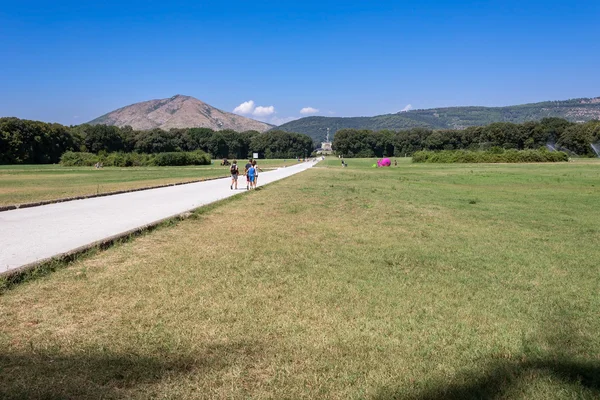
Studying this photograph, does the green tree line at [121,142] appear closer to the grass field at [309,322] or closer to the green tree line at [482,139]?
the green tree line at [482,139]

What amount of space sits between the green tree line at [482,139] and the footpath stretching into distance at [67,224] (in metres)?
109

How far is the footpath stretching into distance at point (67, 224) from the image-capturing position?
26.1ft

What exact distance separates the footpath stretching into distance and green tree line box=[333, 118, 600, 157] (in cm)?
10850

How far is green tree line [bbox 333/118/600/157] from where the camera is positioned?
111 m

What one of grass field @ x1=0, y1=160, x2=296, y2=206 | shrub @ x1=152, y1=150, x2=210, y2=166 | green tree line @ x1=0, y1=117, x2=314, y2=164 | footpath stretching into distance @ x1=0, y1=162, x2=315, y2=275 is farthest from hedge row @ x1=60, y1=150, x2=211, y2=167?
footpath stretching into distance @ x1=0, y1=162, x2=315, y2=275

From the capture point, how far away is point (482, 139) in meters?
132

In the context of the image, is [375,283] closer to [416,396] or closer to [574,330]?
[574,330]

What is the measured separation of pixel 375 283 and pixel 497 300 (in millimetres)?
1578

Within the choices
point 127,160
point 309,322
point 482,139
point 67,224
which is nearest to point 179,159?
point 127,160

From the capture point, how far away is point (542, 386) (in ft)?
11.8

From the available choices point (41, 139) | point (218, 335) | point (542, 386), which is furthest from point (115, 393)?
→ point (41, 139)

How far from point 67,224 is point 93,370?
8966mm

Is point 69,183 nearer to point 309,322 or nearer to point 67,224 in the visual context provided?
point 67,224

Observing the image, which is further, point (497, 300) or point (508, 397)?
point (497, 300)
